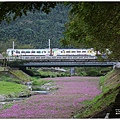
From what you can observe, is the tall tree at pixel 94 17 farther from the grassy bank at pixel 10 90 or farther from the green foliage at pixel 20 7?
the grassy bank at pixel 10 90

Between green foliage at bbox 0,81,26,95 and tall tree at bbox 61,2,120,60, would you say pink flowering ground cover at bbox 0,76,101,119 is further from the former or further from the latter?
green foliage at bbox 0,81,26,95

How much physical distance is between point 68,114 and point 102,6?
7.37 metres

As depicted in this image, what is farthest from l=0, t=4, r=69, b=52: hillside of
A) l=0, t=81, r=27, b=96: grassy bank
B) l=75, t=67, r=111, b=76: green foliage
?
l=0, t=81, r=27, b=96: grassy bank

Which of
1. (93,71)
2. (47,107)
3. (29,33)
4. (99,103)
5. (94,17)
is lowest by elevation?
(93,71)

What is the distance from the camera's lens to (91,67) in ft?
239

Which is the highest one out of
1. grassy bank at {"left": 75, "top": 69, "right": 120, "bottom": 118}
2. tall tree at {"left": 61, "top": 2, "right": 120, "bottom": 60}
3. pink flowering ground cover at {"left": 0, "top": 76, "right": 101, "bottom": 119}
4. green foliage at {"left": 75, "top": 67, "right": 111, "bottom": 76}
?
tall tree at {"left": 61, "top": 2, "right": 120, "bottom": 60}

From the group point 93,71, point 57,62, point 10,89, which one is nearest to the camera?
point 10,89

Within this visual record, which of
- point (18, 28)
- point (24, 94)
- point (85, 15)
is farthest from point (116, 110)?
point (18, 28)

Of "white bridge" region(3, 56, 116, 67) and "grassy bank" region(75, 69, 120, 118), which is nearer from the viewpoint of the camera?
"grassy bank" region(75, 69, 120, 118)

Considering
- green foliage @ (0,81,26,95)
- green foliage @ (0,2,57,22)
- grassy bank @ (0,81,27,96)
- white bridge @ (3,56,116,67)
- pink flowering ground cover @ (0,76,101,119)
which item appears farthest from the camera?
white bridge @ (3,56,116,67)

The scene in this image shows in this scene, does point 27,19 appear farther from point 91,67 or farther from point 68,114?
point 68,114

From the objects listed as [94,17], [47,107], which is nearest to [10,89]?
[47,107]

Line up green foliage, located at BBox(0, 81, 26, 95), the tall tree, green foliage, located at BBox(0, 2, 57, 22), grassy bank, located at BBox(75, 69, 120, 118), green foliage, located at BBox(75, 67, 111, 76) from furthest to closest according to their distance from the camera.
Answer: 1. green foliage, located at BBox(75, 67, 111, 76)
2. green foliage, located at BBox(0, 81, 26, 95)
3. grassy bank, located at BBox(75, 69, 120, 118)
4. the tall tree
5. green foliage, located at BBox(0, 2, 57, 22)

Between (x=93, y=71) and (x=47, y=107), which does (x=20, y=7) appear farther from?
(x=93, y=71)
